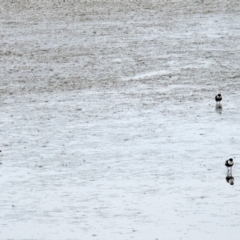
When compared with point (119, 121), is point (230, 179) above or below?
below

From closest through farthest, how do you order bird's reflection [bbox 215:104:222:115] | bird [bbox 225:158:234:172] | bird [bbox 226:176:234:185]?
bird [bbox 226:176:234:185] < bird [bbox 225:158:234:172] < bird's reflection [bbox 215:104:222:115]

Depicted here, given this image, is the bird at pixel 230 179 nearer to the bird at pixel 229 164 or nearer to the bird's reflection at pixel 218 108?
the bird at pixel 229 164

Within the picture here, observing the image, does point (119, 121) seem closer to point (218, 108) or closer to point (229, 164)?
point (218, 108)

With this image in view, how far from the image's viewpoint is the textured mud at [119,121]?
929 inches

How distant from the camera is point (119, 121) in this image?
34.2 m

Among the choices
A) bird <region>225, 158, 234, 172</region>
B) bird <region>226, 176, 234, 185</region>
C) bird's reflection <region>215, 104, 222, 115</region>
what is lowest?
bird <region>226, 176, 234, 185</region>

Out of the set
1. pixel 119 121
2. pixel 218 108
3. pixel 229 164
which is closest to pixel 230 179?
pixel 229 164

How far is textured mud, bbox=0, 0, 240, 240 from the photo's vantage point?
23594 mm

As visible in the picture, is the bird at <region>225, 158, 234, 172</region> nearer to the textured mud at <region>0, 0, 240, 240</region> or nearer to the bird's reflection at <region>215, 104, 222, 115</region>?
the textured mud at <region>0, 0, 240, 240</region>

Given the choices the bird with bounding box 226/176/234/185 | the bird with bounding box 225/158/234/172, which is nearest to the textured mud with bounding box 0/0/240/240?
the bird with bounding box 226/176/234/185

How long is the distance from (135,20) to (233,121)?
22.5 m

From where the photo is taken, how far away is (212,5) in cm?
5884

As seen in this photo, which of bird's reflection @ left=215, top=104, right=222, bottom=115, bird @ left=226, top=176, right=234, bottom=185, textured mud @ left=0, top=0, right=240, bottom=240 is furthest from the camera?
bird's reflection @ left=215, top=104, right=222, bottom=115

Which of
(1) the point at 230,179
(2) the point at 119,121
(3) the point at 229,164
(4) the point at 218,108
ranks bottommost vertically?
(1) the point at 230,179
